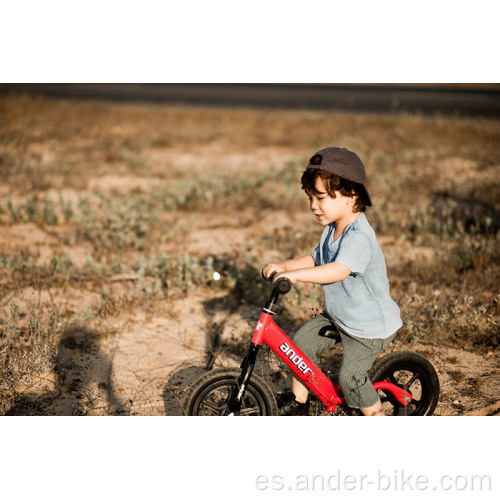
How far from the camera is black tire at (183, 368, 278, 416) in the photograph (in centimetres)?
268

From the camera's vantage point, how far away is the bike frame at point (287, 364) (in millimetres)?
2682

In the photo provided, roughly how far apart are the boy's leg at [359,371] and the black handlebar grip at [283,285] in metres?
0.68

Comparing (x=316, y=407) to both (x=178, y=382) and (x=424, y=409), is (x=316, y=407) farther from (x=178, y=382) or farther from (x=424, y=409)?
(x=178, y=382)

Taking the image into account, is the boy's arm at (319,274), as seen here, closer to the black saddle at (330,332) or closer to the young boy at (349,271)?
the young boy at (349,271)

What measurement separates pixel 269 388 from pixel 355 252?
87 centimetres

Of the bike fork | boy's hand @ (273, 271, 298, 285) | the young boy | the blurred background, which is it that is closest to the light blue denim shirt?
the young boy

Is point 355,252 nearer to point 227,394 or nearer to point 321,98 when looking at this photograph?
point 227,394

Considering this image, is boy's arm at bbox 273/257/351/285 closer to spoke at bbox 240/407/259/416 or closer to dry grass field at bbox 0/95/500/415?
spoke at bbox 240/407/259/416

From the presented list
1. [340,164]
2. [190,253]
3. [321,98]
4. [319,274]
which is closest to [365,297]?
[319,274]

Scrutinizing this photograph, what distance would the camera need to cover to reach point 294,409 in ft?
10.3

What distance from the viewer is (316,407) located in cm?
342

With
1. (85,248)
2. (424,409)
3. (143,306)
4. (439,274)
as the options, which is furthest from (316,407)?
(85,248)

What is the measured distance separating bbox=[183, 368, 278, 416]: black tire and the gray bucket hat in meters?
1.17

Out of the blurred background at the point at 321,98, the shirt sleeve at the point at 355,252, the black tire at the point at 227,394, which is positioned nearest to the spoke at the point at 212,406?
the black tire at the point at 227,394
